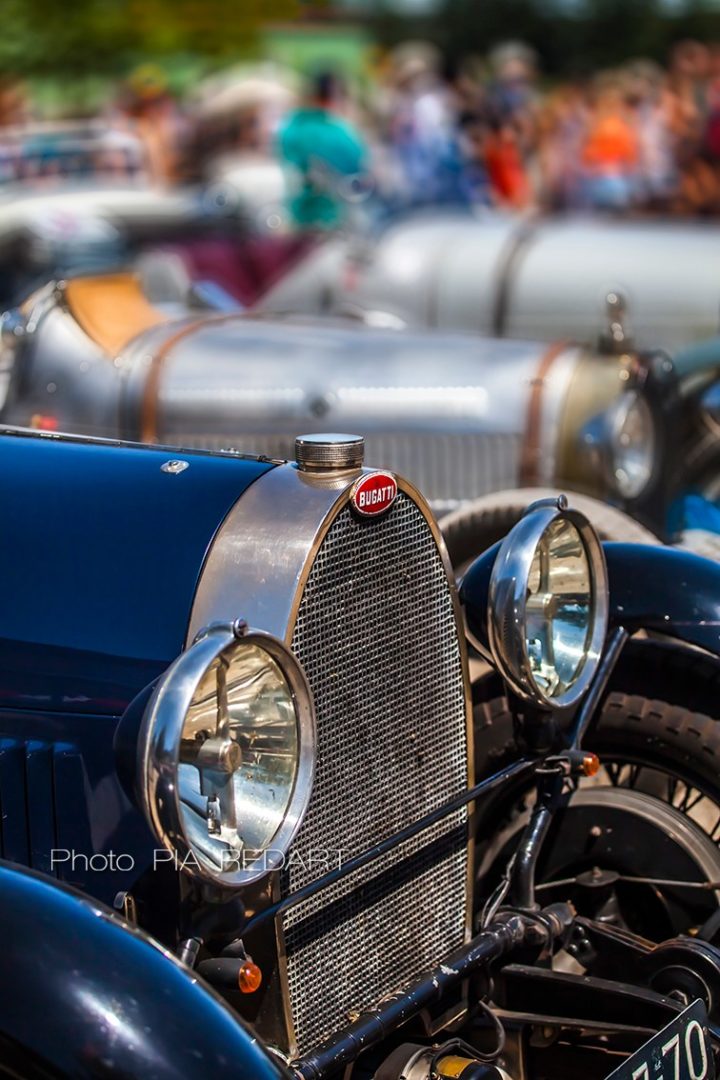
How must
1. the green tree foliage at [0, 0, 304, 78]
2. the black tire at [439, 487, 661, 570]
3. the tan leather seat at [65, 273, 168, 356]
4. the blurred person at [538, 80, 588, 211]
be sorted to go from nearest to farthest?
1. the black tire at [439, 487, 661, 570]
2. the tan leather seat at [65, 273, 168, 356]
3. the blurred person at [538, 80, 588, 211]
4. the green tree foliage at [0, 0, 304, 78]

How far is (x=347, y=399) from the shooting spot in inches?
A: 179

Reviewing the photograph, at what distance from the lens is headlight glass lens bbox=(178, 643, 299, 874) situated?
1.98 meters

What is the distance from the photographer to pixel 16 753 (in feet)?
7.33

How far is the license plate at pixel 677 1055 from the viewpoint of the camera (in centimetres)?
209

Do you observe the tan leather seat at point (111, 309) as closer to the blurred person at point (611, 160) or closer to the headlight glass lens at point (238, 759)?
the headlight glass lens at point (238, 759)

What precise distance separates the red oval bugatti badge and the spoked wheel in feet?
2.18

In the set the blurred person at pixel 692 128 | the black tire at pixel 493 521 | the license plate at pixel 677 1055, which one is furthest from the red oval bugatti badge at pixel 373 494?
the blurred person at pixel 692 128

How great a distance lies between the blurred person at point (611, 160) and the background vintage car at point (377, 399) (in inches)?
222

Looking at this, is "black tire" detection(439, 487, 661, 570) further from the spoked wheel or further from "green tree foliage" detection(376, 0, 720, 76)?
"green tree foliage" detection(376, 0, 720, 76)

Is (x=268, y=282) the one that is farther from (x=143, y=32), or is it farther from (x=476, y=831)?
(x=143, y=32)

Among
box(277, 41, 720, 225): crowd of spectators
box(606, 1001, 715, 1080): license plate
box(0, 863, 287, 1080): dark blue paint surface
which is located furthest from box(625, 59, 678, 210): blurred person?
box(0, 863, 287, 1080): dark blue paint surface

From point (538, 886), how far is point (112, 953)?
1015 millimetres

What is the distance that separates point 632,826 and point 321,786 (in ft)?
2.29

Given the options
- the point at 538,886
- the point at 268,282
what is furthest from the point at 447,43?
the point at 538,886
